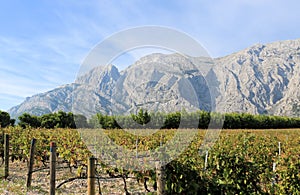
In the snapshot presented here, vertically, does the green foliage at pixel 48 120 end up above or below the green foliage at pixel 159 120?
above

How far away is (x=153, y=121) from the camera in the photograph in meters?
4.62

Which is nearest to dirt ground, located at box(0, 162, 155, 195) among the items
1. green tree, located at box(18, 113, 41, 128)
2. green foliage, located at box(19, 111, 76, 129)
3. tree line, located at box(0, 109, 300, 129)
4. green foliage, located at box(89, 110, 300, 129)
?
tree line, located at box(0, 109, 300, 129)

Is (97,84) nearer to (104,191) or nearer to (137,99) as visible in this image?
(137,99)

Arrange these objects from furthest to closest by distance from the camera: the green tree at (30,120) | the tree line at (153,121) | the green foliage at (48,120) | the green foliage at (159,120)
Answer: the green foliage at (48,120)
the green tree at (30,120)
the tree line at (153,121)
the green foliage at (159,120)

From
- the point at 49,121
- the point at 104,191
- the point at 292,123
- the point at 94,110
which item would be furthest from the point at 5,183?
the point at 292,123

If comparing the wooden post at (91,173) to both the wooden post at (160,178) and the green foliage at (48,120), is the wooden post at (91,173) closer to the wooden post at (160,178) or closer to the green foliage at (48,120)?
the wooden post at (160,178)

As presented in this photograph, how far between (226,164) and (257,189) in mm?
755

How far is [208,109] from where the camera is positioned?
13.5 ft

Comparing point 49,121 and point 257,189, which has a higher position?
point 49,121

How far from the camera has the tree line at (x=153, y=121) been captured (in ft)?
13.6

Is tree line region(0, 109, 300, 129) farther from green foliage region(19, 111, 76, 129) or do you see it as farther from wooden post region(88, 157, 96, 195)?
wooden post region(88, 157, 96, 195)

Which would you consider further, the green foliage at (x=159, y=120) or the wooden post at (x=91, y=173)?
the wooden post at (x=91, y=173)

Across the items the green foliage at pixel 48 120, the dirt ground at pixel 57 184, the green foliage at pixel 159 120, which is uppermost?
the green foliage at pixel 48 120

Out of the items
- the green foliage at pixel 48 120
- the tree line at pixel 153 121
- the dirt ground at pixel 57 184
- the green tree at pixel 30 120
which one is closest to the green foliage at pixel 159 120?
the tree line at pixel 153 121
